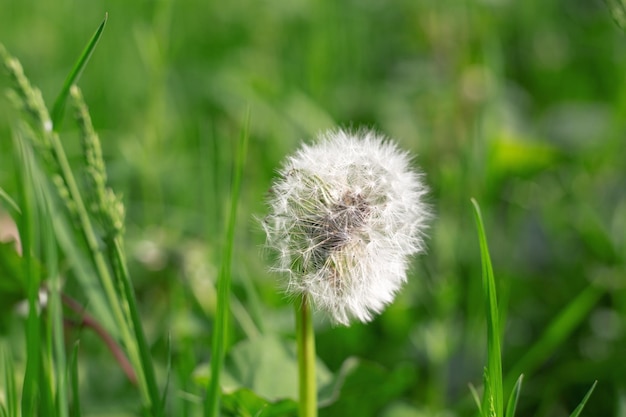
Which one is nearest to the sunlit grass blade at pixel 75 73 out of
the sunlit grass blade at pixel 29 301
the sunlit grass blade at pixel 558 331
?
the sunlit grass blade at pixel 29 301

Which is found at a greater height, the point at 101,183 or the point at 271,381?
the point at 101,183

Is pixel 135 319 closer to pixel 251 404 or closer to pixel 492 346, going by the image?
pixel 251 404

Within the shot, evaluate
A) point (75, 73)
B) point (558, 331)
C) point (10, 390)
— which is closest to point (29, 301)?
point (10, 390)

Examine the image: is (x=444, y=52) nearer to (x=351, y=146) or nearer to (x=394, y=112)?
(x=394, y=112)

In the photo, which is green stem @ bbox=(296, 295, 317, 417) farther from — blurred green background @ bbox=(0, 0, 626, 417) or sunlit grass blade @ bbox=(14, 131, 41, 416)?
sunlit grass blade @ bbox=(14, 131, 41, 416)

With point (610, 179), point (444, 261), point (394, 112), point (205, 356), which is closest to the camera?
point (205, 356)

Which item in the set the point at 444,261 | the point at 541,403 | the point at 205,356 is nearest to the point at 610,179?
the point at 444,261
